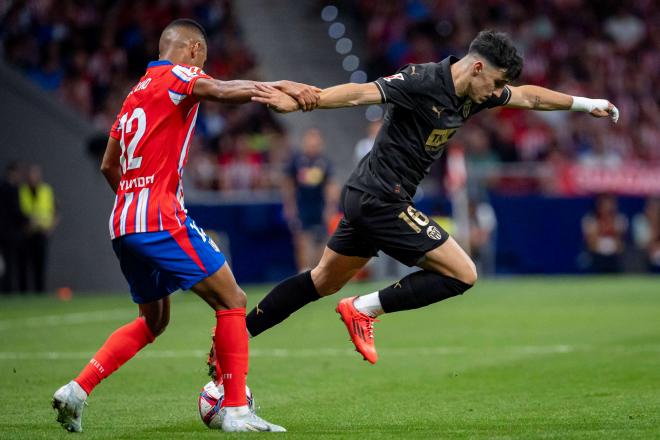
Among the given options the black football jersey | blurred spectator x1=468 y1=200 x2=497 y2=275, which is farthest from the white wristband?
blurred spectator x1=468 y1=200 x2=497 y2=275

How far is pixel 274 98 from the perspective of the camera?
604 cm

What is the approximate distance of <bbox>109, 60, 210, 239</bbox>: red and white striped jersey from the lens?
20.4 ft

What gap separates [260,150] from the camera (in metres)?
22.7

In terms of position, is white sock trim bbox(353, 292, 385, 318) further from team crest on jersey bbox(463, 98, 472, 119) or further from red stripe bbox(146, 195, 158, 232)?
red stripe bbox(146, 195, 158, 232)

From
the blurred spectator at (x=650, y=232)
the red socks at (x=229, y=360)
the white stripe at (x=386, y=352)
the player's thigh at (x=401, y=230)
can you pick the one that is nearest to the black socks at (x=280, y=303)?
the player's thigh at (x=401, y=230)

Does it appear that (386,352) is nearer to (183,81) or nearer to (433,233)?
(433,233)

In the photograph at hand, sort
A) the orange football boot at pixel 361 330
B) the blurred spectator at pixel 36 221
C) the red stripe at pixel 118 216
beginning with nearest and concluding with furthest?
the red stripe at pixel 118 216
the orange football boot at pixel 361 330
the blurred spectator at pixel 36 221

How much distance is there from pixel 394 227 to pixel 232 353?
140cm

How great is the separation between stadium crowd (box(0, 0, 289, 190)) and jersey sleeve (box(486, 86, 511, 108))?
1367cm

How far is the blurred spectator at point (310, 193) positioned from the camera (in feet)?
60.4

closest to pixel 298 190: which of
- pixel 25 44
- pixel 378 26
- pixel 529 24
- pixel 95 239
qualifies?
pixel 95 239

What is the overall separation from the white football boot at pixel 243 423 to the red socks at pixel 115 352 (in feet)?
2.45

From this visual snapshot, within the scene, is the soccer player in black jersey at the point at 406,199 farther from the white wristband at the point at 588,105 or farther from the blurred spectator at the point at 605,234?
the blurred spectator at the point at 605,234

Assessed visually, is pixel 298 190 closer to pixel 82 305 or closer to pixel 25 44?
pixel 82 305
